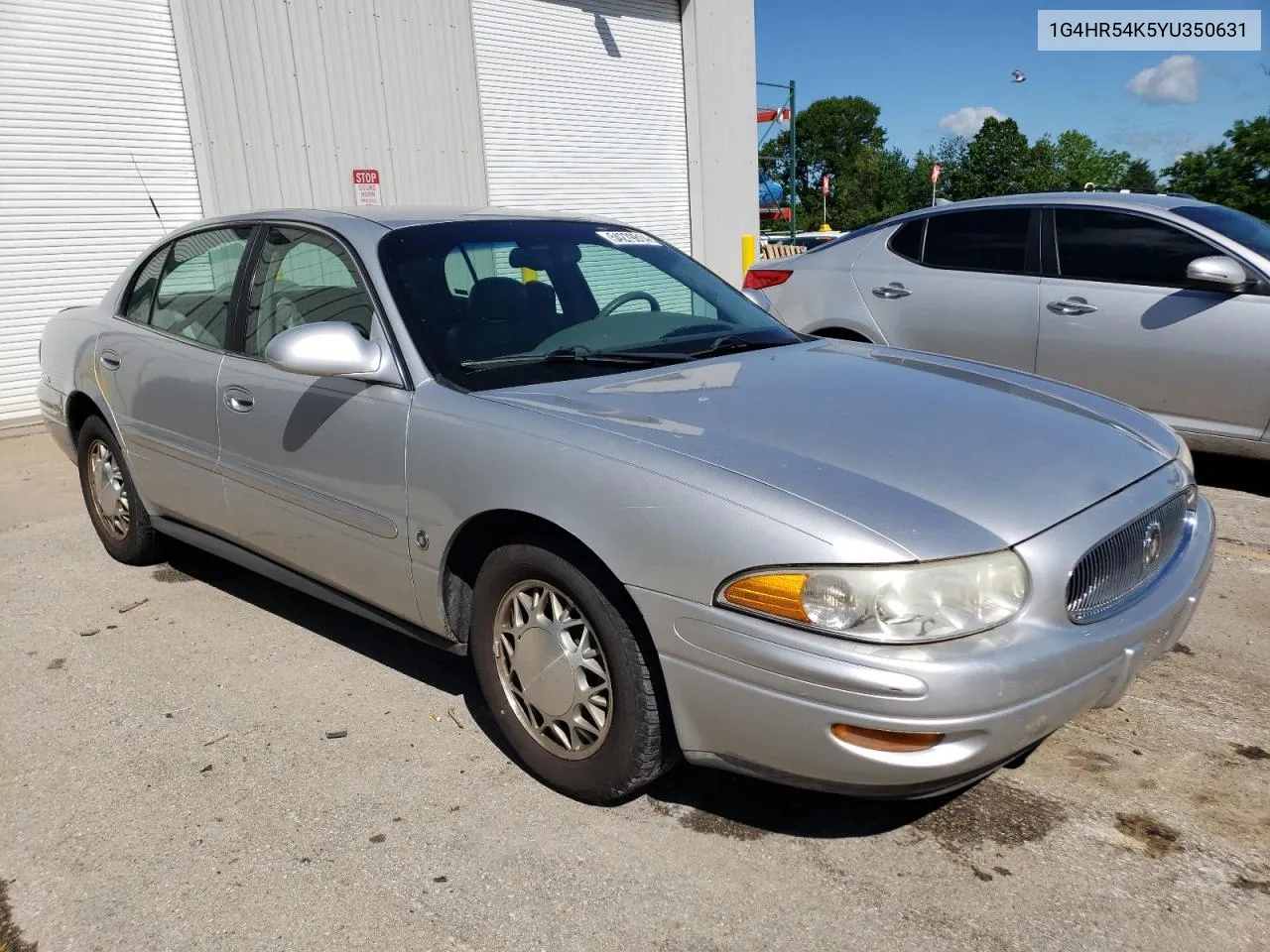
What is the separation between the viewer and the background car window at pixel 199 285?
3871 mm

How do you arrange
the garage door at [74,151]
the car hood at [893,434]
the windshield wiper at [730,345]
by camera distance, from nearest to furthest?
the car hood at [893,434] → the windshield wiper at [730,345] → the garage door at [74,151]

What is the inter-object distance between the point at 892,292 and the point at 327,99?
6804 millimetres

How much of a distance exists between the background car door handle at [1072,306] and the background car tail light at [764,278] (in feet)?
5.73

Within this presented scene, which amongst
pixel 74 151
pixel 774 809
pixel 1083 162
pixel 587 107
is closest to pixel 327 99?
pixel 74 151

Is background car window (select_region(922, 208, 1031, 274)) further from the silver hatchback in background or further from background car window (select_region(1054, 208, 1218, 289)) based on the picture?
background car window (select_region(1054, 208, 1218, 289))

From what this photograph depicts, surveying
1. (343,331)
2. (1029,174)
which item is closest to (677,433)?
(343,331)

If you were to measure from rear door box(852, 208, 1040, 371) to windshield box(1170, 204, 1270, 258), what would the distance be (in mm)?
793

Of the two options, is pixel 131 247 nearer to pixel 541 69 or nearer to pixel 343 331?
pixel 541 69

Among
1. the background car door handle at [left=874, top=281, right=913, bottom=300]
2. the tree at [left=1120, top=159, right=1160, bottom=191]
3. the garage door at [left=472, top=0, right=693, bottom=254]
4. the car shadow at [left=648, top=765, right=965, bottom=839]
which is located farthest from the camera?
the tree at [left=1120, top=159, right=1160, bottom=191]

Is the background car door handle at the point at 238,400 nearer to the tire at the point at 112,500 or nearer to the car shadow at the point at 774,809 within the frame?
the tire at the point at 112,500

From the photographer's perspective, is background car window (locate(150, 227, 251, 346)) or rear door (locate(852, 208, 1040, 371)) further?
rear door (locate(852, 208, 1040, 371))

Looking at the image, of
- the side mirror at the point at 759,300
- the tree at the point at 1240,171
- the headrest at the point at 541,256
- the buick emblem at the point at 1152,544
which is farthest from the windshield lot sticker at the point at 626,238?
the tree at the point at 1240,171

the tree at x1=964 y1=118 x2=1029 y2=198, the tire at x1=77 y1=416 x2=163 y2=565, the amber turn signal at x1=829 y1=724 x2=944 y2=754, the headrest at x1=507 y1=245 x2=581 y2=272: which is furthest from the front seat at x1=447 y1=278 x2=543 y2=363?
the tree at x1=964 y1=118 x2=1029 y2=198

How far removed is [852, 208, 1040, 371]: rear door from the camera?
5.96 m
